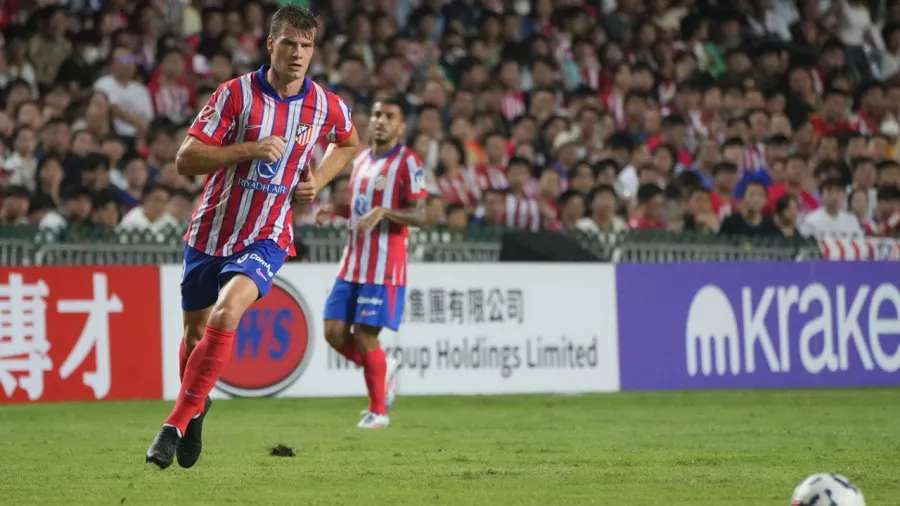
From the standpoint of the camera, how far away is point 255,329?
15516mm

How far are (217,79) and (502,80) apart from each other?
13.8 ft

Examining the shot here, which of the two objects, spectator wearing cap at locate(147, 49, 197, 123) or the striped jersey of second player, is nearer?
the striped jersey of second player

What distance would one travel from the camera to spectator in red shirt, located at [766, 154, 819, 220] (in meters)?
20.1

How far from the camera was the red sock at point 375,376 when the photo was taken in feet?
40.5

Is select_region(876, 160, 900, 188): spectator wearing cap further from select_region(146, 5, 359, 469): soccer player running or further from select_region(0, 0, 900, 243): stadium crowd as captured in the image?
select_region(146, 5, 359, 469): soccer player running

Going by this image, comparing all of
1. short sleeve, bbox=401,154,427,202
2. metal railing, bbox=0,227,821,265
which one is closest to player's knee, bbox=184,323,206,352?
short sleeve, bbox=401,154,427,202

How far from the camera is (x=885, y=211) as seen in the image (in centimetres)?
1923

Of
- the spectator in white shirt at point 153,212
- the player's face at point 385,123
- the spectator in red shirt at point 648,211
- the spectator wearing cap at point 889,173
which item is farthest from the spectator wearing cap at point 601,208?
the player's face at point 385,123

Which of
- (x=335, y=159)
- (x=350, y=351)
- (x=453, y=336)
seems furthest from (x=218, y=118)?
(x=453, y=336)

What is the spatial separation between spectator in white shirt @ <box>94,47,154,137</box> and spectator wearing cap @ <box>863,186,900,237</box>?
8.83 meters

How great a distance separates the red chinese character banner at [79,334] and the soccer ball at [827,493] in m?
10.1

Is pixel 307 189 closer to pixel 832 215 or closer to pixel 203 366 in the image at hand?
pixel 203 366

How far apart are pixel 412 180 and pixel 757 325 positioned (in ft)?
18.9

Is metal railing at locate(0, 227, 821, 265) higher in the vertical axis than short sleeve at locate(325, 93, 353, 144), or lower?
lower
